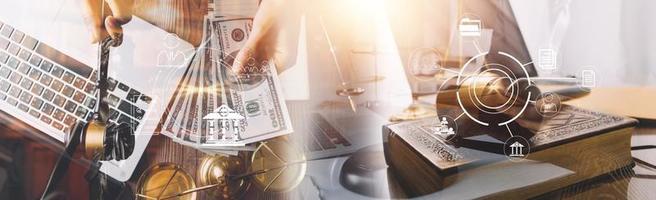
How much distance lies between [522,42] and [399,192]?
42 centimetres

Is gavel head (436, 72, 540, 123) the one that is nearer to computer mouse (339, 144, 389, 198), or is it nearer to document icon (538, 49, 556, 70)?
document icon (538, 49, 556, 70)

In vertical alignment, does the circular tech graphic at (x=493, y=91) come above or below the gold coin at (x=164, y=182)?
above

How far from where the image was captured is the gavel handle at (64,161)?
3.20 ft

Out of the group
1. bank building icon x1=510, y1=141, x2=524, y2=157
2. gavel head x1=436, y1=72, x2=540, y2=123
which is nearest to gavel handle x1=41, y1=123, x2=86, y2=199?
gavel head x1=436, y1=72, x2=540, y2=123

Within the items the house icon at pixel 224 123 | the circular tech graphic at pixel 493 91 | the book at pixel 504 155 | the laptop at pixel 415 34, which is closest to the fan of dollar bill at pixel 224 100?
the house icon at pixel 224 123

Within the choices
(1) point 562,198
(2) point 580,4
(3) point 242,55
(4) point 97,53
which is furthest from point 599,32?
(4) point 97,53

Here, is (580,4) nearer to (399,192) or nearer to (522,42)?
(522,42)

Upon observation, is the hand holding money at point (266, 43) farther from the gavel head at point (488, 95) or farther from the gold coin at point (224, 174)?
the gavel head at point (488, 95)

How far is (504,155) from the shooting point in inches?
39.3

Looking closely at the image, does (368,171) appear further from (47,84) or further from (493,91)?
(47,84)

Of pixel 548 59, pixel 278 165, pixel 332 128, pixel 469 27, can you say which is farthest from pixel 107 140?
pixel 548 59

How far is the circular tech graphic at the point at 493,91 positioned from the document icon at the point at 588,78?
11 centimetres

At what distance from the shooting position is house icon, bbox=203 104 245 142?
982mm

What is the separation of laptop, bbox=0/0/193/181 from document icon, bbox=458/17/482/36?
22.5 inches
